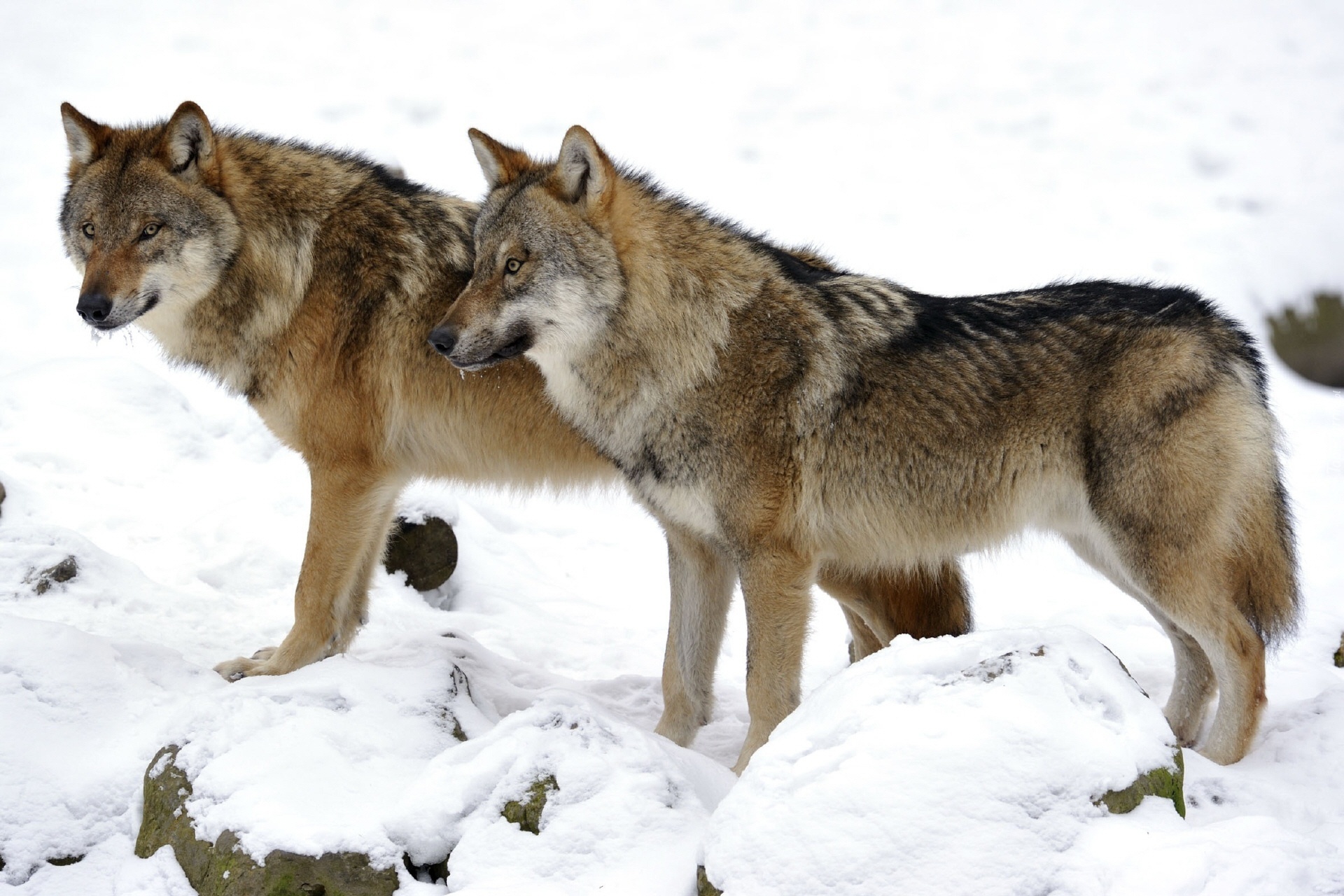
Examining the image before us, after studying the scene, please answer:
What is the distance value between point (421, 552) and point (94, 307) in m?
2.46

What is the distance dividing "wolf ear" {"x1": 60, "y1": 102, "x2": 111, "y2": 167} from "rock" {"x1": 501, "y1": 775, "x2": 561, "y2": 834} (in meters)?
3.24

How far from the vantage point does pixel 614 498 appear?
5184 millimetres

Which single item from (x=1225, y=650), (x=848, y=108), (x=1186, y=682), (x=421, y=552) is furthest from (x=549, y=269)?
(x=848, y=108)

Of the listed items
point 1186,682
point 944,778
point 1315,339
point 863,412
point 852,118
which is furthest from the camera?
point 852,118

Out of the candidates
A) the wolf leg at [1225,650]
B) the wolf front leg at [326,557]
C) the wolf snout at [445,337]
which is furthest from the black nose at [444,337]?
the wolf leg at [1225,650]

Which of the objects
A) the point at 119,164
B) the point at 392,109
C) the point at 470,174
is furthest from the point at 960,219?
the point at 119,164

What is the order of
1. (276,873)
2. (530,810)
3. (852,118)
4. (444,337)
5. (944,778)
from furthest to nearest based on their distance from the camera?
(852,118) → (444,337) → (530,810) → (276,873) → (944,778)

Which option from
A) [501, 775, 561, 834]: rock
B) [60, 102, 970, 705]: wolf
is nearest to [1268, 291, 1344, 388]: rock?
[60, 102, 970, 705]: wolf

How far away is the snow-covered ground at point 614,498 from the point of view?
3.12 metres

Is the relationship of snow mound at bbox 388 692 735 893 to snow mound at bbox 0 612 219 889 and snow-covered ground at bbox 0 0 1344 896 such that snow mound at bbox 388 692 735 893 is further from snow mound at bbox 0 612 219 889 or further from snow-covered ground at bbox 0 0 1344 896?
snow mound at bbox 0 612 219 889

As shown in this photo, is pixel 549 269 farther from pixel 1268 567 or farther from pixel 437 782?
pixel 1268 567

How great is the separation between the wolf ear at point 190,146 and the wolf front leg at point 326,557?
1.28 meters

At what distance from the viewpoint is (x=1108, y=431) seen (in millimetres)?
4211

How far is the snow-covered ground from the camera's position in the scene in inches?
123
